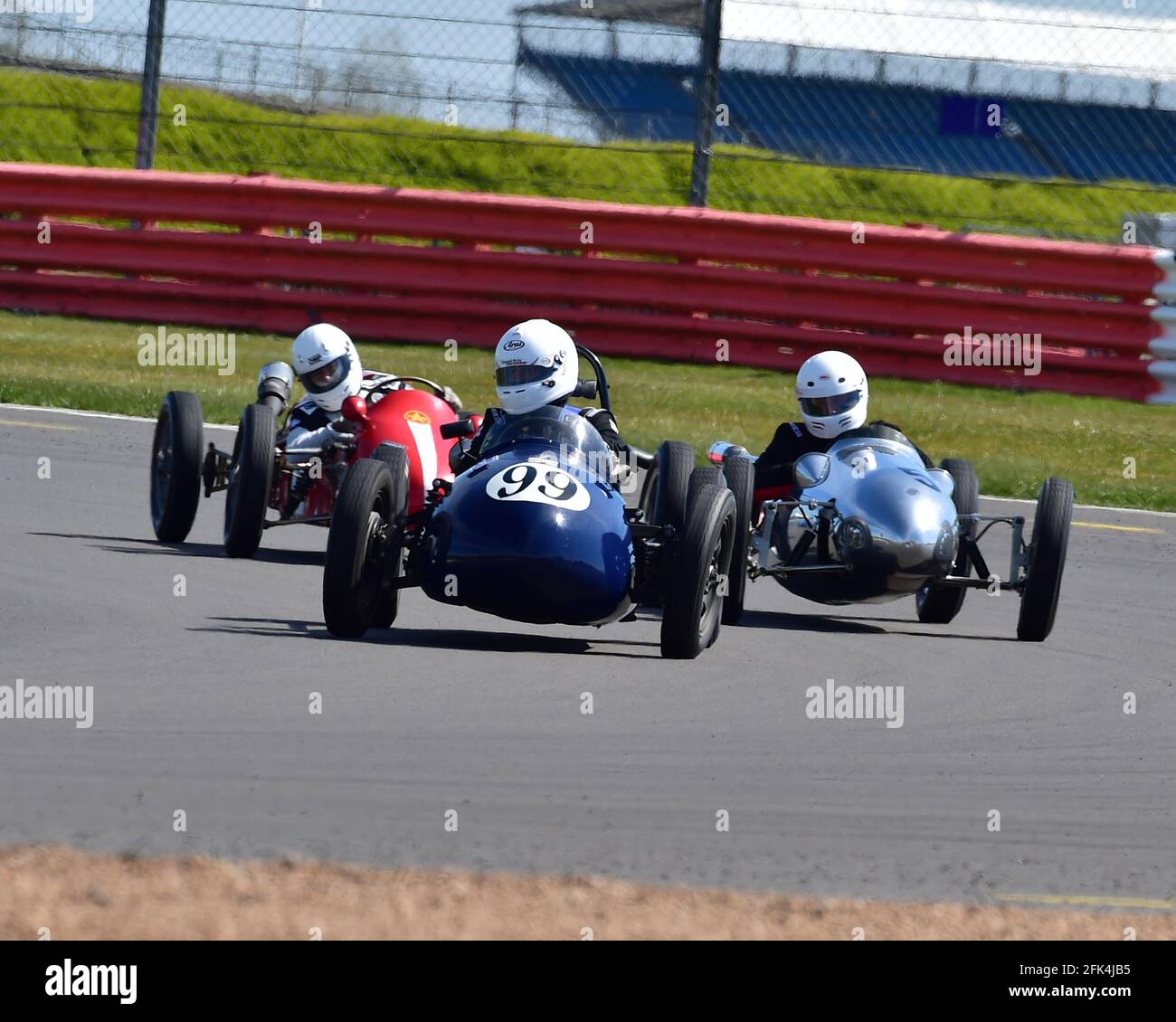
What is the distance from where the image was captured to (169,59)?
54.3 feet

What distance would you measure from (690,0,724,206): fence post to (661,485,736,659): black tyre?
819 centimetres

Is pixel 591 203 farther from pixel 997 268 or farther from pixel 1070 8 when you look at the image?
pixel 1070 8

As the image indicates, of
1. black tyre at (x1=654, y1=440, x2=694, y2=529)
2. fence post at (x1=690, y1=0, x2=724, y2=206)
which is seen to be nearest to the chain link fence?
fence post at (x1=690, y1=0, x2=724, y2=206)

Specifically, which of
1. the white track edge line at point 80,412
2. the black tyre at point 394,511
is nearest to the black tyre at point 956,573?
the black tyre at point 394,511

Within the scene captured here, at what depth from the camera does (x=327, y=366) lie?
1046cm

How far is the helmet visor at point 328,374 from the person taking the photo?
10469 mm

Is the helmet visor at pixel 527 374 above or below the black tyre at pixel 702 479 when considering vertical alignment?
above

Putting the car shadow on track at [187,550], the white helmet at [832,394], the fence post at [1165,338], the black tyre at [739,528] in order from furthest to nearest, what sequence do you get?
→ the fence post at [1165,338] → the car shadow on track at [187,550] → the white helmet at [832,394] → the black tyre at [739,528]

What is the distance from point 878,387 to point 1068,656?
7.31 metres

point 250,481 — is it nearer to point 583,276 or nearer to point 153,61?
point 583,276

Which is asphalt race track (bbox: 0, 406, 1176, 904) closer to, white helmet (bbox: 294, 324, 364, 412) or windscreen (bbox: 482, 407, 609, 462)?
windscreen (bbox: 482, 407, 609, 462)

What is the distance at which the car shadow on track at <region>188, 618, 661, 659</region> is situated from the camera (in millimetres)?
8055

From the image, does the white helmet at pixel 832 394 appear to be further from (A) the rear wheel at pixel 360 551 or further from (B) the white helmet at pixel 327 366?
(A) the rear wheel at pixel 360 551

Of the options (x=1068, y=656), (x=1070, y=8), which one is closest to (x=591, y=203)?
(x=1070, y=8)
